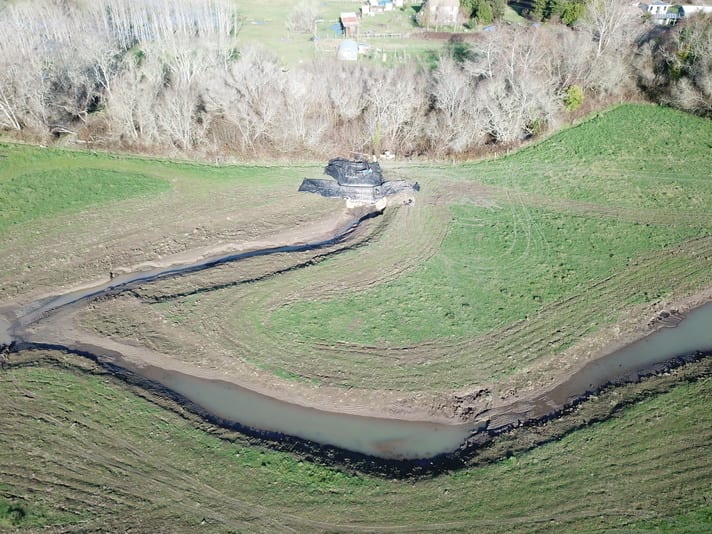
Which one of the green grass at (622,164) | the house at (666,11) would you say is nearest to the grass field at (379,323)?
the green grass at (622,164)

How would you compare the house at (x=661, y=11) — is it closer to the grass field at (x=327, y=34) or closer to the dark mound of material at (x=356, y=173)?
the grass field at (x=327, y=34)

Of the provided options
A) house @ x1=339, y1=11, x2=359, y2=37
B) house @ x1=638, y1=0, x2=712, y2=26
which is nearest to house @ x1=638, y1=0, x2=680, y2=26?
house @ x1=638, y1=0, x2=712, y2=26

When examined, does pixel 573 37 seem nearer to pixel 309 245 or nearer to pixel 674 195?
pixel 674 195

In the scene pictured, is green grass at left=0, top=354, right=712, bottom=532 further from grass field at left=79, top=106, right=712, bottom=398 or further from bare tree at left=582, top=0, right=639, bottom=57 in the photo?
bare tree at left=582, top=0, right=639, bottom=57

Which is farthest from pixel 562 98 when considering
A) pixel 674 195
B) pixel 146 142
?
pixel 146 142

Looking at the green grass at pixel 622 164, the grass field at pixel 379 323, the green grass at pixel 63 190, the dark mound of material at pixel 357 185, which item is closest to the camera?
the grass field at pixel 379 323

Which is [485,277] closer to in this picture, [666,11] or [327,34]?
[327,34]
